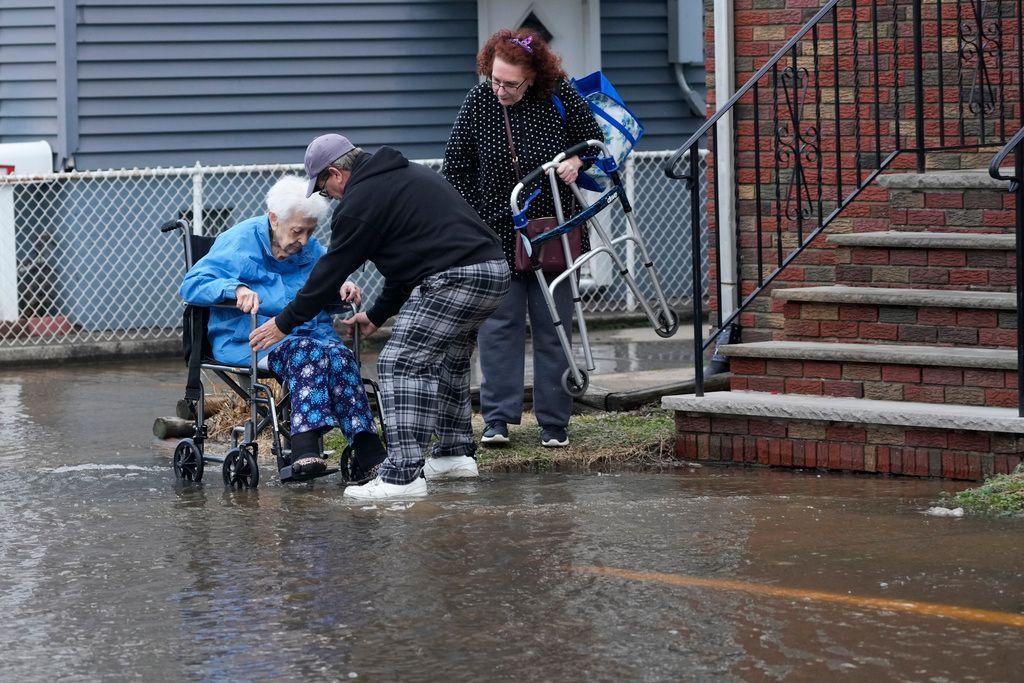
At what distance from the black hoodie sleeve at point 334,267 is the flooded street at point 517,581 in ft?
2.39

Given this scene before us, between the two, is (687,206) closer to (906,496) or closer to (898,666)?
(906,496)

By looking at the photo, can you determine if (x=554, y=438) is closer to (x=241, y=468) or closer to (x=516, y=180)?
(x=516, y=180)

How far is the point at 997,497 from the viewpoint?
18.4ft

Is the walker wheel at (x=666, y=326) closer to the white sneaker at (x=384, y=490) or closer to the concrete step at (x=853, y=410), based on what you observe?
the concrete step at (x=853, y=410)

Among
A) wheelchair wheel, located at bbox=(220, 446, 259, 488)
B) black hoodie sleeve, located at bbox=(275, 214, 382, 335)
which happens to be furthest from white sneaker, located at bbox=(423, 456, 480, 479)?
black hoodie sleeve, located at bbox=(275, 214, 382, 335)

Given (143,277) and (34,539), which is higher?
(143,277)

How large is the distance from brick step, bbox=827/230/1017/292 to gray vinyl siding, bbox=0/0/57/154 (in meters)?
7.71

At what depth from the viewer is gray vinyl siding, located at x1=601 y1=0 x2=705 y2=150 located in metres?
14.1

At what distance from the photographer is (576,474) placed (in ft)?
22.3

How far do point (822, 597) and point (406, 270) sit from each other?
2.39 m

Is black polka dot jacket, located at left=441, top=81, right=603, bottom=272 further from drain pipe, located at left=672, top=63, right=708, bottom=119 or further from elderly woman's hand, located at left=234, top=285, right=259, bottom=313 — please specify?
drain pipe, located at left=672, top=63, right=708, bottom=119

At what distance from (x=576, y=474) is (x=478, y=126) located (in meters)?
Result: 1.60

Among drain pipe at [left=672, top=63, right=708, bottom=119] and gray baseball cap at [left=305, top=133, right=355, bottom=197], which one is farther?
drain pipe at [left=672, top=63, right=708, bottom=119]

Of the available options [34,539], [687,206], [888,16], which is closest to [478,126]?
[888,16]
